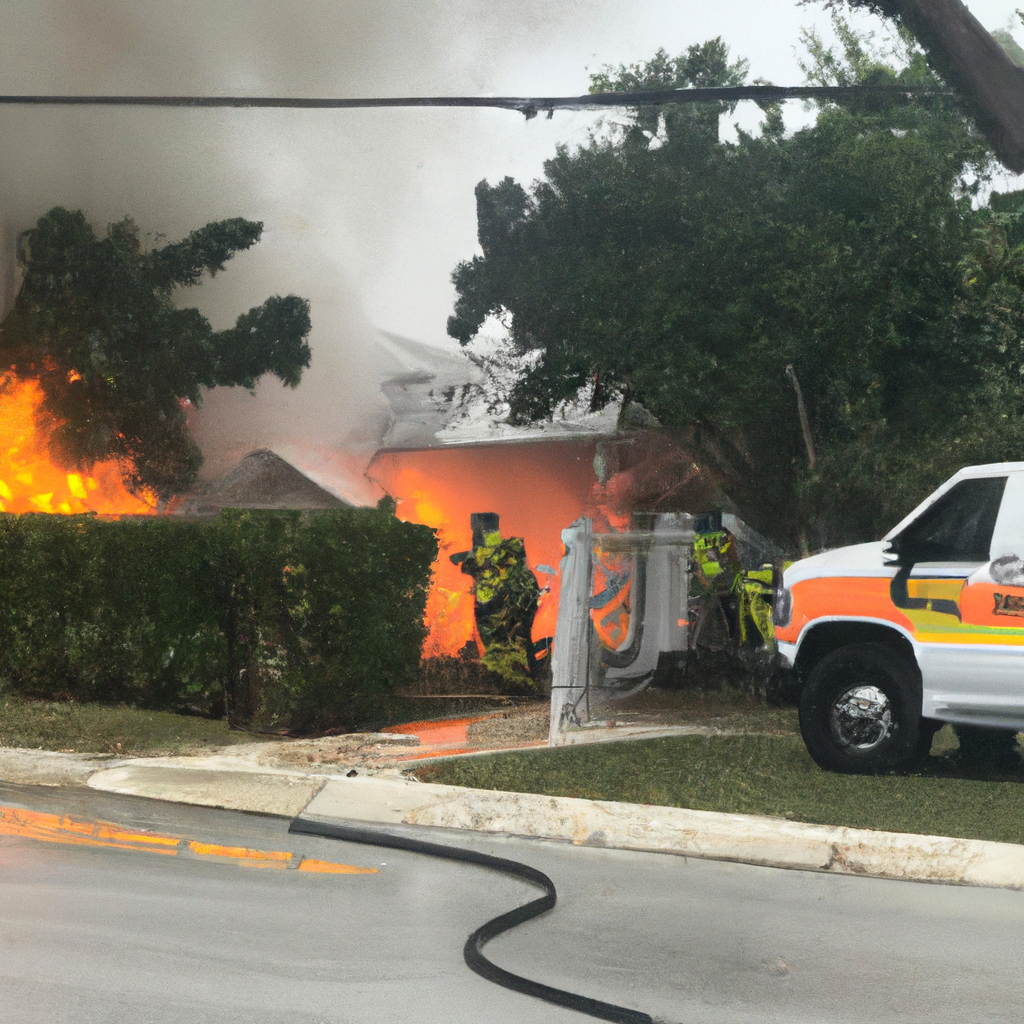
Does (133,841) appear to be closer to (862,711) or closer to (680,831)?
(680,831)

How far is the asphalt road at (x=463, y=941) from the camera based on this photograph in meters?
4.13

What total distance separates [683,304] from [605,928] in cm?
702

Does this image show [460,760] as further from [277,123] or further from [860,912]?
[277,123]

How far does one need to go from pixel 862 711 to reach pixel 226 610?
16.7ft

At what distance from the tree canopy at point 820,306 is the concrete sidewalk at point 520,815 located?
4.53 metres

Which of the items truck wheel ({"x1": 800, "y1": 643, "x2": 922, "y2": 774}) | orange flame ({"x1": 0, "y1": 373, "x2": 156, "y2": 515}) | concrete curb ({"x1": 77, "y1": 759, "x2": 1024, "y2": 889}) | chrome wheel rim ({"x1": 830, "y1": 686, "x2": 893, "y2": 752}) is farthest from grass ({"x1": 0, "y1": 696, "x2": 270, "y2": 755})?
orange flame ({"x1": 0, "y1": 373, "x2": 156, "y2": 515})

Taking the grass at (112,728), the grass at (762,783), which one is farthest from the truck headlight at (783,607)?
the grass at (112,728)

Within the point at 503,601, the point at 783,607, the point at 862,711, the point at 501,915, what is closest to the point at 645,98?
the point at 503,601

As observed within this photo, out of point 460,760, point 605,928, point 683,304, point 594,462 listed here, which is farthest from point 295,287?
point 605,928

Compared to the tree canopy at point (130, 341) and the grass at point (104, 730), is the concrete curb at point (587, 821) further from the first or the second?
the tree canopy at point (130, 341)

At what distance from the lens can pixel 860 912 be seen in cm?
539

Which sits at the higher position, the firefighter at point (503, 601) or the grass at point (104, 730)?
the firefighter at point (503, 601)

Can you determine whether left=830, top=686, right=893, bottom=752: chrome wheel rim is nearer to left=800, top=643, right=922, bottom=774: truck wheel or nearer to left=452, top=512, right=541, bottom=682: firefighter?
left=800, top=643, right=922, bottom=774: truck wheel

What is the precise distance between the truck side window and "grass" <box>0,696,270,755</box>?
5.13 meters
